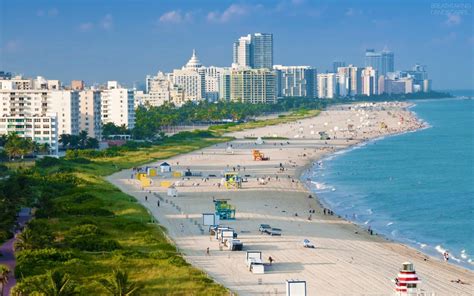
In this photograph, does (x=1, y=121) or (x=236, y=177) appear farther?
(x=1, y=121)

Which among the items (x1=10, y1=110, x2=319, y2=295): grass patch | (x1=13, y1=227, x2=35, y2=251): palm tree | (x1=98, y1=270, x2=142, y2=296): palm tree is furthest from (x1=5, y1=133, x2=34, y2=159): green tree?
(x1=98, y1=270, x2=142, y2=296): palm tree

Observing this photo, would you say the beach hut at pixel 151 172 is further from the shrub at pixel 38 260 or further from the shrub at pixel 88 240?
the shrub at pixel 38 260

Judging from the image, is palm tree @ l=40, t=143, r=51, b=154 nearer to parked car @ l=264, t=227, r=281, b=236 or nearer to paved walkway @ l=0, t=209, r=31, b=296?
paved walkway @ l=0, t=209, r=31, b=296

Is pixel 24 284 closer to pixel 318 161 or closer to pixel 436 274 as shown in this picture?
pixel 436 274

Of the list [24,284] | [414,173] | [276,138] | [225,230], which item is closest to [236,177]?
[414,173]

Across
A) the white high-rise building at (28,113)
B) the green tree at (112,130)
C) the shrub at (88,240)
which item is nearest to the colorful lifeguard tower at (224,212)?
the shrub at (88,240)

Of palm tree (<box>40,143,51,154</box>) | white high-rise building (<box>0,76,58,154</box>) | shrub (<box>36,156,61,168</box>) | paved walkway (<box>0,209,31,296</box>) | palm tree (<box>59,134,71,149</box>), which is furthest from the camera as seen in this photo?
palm tree (<box>59,134,71,149</box>)
